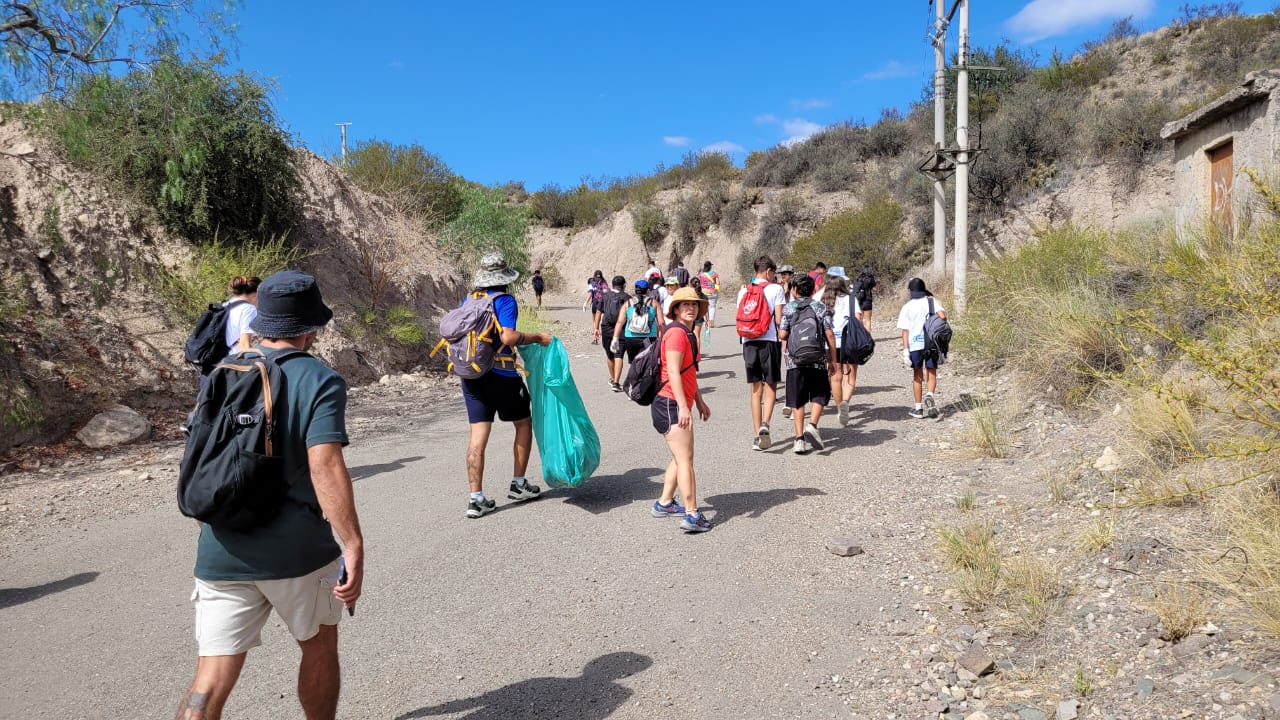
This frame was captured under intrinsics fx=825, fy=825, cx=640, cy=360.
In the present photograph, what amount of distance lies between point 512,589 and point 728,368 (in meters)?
10.1

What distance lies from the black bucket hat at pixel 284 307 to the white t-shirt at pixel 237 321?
3.08m

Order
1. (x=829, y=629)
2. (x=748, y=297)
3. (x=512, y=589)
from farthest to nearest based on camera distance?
(x=748, y=297)
(x=512, y=589)
(x=829, y=629)

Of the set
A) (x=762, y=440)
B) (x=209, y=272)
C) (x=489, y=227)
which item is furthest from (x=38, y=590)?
(x=489, y=227)

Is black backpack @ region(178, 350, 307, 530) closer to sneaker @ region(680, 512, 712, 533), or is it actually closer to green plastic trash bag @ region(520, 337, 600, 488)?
sneaker @ region(680, 512, 712, 533)

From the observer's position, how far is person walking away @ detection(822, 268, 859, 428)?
987 centimetres

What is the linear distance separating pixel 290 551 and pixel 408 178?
951 inches

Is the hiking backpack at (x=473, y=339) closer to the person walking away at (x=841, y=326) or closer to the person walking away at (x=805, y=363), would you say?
the person walking away at (x=805, y=363)

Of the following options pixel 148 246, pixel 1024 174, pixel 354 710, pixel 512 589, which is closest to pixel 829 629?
pixel 512 589

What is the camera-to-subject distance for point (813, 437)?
28.0 feet

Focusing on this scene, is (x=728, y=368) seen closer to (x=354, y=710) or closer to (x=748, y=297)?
(x=748, y=297)

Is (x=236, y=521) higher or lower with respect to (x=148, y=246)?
lower

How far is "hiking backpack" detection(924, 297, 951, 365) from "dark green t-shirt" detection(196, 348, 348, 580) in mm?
7828

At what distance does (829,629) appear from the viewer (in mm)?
4438

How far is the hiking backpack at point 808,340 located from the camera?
8297 mm
